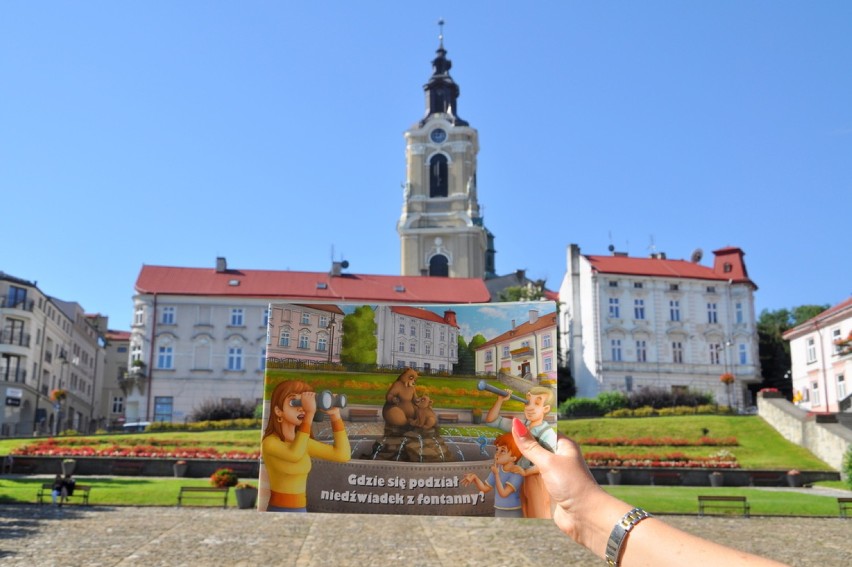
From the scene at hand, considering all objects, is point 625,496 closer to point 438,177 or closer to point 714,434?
point 714,434

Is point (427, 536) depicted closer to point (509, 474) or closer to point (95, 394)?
point (509, 474)

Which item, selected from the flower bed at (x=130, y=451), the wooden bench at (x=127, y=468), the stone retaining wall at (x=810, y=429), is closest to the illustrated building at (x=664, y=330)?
the stone retaining wall at (x=810, y=429)

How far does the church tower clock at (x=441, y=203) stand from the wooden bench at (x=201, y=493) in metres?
57.3

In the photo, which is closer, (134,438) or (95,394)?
(134,438)

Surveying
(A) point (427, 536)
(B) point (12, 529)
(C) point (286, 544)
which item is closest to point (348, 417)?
(C) point (286, 544)

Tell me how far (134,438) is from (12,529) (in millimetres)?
27378

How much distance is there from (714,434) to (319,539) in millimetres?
34094

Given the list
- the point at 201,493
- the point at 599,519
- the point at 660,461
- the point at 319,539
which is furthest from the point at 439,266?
the point at 599,519

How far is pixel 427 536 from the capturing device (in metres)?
21.5

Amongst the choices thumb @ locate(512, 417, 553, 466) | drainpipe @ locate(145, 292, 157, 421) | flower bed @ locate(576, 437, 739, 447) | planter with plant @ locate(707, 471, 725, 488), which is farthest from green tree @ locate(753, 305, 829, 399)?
thumb @ locate(512, 417, 553, 466)

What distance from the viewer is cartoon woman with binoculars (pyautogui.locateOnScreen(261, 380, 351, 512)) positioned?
29.7 feet

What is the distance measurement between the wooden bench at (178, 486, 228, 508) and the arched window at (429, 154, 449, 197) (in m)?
63.1

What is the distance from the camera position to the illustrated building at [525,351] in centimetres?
910

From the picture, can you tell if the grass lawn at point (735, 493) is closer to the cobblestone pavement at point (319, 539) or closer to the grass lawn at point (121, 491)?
the cobblestone pavement at point (319, 539)
